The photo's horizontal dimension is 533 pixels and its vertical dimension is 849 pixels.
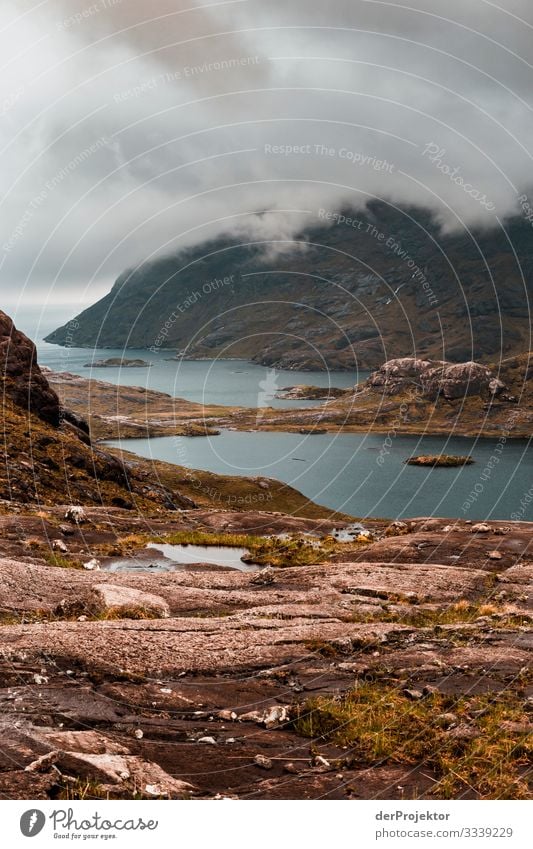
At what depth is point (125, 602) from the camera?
25453 millimetres

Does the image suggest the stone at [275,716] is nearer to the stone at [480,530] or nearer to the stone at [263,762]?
the stone at [263,762]

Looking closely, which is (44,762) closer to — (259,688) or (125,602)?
(259,688)

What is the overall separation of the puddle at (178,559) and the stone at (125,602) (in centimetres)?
865

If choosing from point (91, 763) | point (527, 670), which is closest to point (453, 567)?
point (527, 670)

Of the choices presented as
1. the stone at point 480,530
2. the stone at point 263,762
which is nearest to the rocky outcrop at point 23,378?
the stone at point 480,530

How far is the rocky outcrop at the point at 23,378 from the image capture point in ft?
276

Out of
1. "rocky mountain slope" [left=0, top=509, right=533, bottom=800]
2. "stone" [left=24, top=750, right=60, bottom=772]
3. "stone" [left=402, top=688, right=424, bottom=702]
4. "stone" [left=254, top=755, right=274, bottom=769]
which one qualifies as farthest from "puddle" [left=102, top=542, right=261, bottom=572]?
"stone" [left=254, top=755, right=274, bottom=769]

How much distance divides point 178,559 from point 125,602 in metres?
14.6

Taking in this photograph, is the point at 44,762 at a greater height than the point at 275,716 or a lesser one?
greater

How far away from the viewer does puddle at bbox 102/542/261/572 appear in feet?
121

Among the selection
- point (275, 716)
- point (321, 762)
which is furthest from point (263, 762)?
point (275, 716)

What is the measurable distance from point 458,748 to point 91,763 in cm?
965
